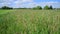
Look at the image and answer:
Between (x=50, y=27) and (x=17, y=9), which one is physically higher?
(x=17, y=9)

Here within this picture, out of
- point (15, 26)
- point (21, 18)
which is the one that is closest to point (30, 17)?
point (21, 18)

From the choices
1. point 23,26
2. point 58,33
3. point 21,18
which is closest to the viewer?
point 58,33

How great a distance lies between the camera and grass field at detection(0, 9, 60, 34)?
6.60 feet

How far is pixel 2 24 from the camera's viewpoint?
2.26 metres

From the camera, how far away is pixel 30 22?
216 centimetres

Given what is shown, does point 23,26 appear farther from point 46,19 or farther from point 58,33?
point 58,33

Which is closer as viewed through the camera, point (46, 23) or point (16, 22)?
point (46, 23)

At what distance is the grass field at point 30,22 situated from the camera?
2012mm

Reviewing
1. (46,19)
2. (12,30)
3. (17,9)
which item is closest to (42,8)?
(46,19)

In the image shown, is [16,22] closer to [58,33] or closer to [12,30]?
[12,30]

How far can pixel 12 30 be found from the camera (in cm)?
215

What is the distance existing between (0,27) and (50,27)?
0.80 metres

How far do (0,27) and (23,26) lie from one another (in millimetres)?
384

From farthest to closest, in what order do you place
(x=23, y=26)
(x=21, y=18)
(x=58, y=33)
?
(x=21, y=18)
(x=23, y=26)
(x=58, y=33)
